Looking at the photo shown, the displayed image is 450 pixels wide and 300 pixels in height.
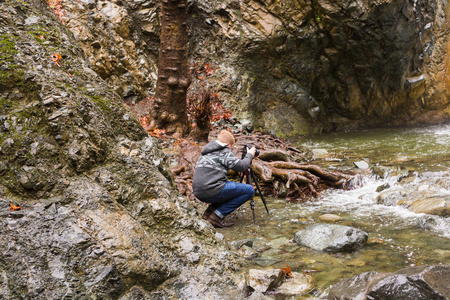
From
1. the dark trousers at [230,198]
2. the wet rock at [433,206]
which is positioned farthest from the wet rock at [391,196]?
the dark trousers at [230,198]

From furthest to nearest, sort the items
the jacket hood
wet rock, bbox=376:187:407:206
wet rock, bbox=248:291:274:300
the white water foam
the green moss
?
wet rock, bbox=376:187:407:206 → the jacket hood → the white water foam → the green moss → wet rock, bbox=248:291:274:300

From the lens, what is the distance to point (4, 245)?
2.15 metres

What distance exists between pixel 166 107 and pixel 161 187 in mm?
5524

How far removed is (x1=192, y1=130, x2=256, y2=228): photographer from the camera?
191 inches

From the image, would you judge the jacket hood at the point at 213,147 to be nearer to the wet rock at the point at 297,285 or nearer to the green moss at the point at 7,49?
the wet rock at the point at 297,285

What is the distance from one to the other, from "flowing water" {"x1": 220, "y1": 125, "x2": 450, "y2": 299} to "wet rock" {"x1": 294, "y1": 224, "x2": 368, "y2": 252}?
0.30 feet

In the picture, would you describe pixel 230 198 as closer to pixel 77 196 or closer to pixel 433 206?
pixel 77 196

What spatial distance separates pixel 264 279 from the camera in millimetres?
2990

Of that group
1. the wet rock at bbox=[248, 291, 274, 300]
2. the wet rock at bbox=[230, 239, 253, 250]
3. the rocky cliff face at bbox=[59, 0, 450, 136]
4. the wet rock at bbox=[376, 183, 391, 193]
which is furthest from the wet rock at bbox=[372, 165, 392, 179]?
the rocky cliff face at bbox=[59, 0, 450, 136]

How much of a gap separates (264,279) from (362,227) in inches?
93.0

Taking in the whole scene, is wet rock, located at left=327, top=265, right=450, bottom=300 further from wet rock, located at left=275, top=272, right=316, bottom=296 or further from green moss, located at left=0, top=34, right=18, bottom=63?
green moss, located at left=0, top=34, right=18, bottom=63

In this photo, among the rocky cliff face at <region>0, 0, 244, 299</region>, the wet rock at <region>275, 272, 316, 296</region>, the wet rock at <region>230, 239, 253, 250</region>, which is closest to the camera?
the rocky cliff face at <region>0, 0, 244, 299</region>

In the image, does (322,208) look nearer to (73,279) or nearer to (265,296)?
(265,296)

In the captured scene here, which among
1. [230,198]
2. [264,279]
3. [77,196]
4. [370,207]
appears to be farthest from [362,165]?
[77,196]
